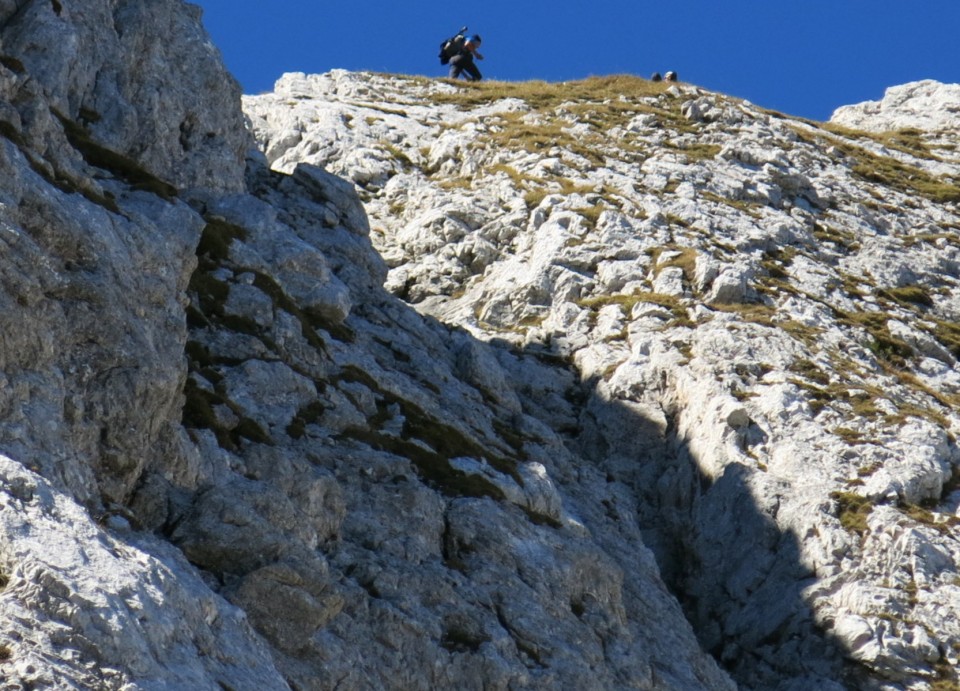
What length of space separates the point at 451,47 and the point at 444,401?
53636mm

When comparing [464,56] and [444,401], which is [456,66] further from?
[444,401]

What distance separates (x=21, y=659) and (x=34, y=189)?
1138cm

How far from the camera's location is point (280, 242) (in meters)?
38.6

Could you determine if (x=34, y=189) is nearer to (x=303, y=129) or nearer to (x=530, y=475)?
(x=530, y=475)

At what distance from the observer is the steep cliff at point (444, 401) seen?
901 inches

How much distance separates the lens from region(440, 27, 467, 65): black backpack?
289ft

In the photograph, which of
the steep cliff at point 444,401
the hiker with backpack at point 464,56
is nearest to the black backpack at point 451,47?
the hiker with backpack at point 464,56

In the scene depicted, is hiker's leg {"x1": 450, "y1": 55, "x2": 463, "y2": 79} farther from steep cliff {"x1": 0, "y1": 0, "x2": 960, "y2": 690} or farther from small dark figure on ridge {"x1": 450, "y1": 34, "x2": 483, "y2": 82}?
steep cliff {"x1": 0, "y1": 0, "x2": 960, "y2": 690}

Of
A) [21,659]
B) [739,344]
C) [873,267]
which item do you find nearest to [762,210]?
[873,267]

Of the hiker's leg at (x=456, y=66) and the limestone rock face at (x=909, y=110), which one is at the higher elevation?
the limestone rock face at (x=909, y=110)

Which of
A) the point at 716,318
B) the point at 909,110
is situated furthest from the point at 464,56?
the point at 716,318

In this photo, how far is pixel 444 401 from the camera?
128 feet

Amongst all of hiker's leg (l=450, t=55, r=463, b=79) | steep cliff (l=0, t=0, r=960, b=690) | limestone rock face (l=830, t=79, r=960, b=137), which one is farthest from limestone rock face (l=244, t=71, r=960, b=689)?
hiker's leg (l=450, t=55, r=463, b=79)

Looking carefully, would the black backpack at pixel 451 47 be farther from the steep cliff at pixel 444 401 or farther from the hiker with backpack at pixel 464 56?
the steep cliff at pixel 444 401
